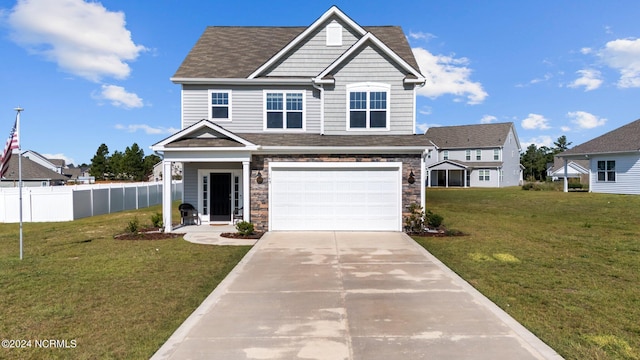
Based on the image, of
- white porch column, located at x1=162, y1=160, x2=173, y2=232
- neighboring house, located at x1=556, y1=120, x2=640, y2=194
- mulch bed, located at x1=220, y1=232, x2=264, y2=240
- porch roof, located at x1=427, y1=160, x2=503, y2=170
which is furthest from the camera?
porch roof, located at x1=427, y1=160, x2=503, y2=170

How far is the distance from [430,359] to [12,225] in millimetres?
20990

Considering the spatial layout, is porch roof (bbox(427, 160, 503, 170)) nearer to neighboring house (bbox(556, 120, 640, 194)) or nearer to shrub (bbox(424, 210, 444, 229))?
neighboring house (bbox(556, 120, 640, 194))

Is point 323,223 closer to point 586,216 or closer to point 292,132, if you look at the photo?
point 292,132

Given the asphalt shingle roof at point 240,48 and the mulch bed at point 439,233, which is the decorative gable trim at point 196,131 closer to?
the asphalt shingle roof at point 240,48

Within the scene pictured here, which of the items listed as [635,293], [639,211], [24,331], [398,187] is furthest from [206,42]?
[639,211]

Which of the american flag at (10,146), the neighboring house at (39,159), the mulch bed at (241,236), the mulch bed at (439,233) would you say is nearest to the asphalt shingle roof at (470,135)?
the mulch bed at (439,233)

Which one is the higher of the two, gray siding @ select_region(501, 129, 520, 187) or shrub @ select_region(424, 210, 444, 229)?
gray siding @ select_region(501, 129, 520, 187)

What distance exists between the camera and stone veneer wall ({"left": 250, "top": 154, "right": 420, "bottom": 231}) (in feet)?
44.8

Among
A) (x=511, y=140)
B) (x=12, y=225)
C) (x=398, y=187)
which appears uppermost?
(x=511, y=140)

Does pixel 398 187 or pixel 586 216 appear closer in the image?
pixel 398 187

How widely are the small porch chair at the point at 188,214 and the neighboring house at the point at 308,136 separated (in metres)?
0.24

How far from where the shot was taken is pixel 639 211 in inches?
722

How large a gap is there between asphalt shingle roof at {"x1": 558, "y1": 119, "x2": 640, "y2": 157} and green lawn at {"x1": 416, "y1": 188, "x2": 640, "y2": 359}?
1144 cm

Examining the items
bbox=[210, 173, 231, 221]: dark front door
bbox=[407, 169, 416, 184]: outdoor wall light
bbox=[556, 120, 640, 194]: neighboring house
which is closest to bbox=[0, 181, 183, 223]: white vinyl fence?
bbox=[210, 173, 231, 221]: dark front door
